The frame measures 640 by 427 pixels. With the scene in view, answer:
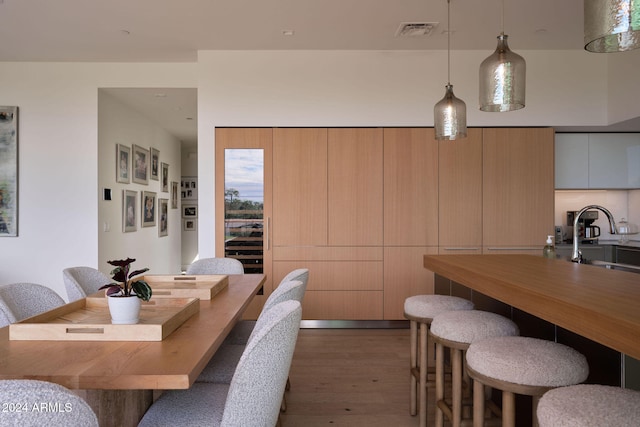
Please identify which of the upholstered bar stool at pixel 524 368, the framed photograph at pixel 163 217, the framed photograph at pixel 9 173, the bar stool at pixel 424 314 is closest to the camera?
the upholstered bar stool at pixel 524 368

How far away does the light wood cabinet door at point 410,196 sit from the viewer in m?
4.52

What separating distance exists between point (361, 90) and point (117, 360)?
3.85 meters

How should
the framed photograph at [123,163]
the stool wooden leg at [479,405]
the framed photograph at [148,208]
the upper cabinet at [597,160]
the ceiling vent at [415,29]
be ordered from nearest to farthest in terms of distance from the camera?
the stool wooden leg at [479,405] → the ceiling vent at [415,29] → the upper cabinet at [597,160] → the framed photograph at [123,163] → the framed photograph at [148,208]

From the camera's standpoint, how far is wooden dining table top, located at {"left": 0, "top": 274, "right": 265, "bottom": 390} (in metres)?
1.14

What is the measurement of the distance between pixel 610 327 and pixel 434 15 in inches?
129

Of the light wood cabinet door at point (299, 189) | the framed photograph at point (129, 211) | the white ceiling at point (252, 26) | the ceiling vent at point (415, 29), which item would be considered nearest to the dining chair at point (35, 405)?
the white ceiling at point (252, 26)

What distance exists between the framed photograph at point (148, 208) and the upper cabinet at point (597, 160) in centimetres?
533

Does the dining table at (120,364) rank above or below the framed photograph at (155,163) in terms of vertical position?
below

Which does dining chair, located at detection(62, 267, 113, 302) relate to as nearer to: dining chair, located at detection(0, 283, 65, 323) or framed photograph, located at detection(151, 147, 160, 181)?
dining chair, located at detection(0, 283, 65, 323)

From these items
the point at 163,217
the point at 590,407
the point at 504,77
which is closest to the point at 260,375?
the point at 590,407

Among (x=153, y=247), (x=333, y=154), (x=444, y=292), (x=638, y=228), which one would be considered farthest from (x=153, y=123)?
(x=638, y=228)

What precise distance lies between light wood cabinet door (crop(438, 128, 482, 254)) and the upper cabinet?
1.09m

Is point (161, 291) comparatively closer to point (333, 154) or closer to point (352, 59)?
point (333, 154)

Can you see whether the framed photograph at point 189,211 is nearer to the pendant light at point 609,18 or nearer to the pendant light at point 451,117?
the pendant light at point 451,117
